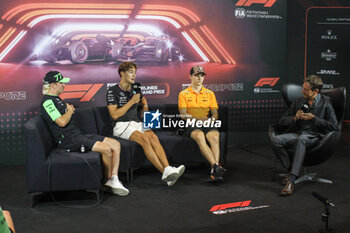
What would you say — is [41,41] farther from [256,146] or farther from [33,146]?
[256,146]

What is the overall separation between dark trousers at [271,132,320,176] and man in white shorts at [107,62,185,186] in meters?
1.24

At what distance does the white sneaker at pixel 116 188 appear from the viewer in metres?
4.48

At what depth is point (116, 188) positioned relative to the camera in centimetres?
448

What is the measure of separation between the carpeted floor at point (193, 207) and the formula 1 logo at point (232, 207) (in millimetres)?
28

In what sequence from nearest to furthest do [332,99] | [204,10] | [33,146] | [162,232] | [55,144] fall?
[162,232]
[33,146]
[55,144]
[332,99]
[204,10]

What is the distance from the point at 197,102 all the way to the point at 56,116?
181cm

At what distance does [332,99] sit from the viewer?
5.00m

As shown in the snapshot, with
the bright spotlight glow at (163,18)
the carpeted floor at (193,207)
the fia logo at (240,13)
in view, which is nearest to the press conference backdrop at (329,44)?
the fia logo at (240,13)

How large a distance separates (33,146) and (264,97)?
4.00 meters

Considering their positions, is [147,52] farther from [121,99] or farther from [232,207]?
[232,207]

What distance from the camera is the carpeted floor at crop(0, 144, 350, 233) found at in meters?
3.64

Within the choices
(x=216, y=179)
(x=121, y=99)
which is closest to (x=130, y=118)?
(x=121, y=99)

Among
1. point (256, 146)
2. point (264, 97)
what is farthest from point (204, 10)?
point (256, 146)

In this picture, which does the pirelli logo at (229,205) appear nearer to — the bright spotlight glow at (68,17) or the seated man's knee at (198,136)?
the seated man's knee at (198,136)
